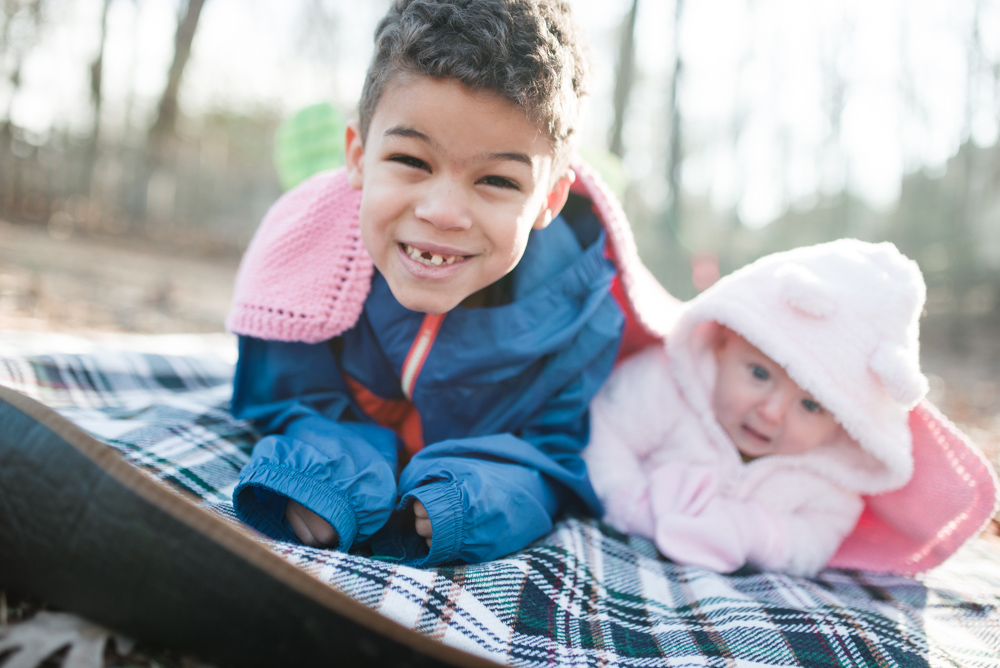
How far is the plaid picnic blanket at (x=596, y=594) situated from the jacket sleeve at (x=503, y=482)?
0.05 meters

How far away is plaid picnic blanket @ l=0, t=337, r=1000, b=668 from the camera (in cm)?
89

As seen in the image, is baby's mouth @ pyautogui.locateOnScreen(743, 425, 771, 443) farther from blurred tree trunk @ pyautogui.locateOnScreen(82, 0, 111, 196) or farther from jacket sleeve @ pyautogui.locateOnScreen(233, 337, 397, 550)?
blurred tree trunk @ pyautogui.locateOnScreen(82, 0, 111, 196)

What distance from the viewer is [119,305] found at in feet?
12.6

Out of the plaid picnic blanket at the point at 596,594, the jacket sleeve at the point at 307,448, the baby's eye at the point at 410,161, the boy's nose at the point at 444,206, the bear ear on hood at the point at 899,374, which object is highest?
the baby's eye at the point at 410,161

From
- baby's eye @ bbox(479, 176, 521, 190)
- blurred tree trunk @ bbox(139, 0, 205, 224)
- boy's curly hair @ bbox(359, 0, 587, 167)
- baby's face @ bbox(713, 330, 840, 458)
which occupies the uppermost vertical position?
A: blurred tree trunk @ bbox(139, 0, 205, 224)

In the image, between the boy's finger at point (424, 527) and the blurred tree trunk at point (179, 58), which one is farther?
the blurred tree trunk at point (179, 58)

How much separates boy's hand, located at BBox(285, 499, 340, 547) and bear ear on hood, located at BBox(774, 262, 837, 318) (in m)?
1.06

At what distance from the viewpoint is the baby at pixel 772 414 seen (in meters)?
1.31

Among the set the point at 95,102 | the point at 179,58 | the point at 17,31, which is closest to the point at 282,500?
the point at 179,58

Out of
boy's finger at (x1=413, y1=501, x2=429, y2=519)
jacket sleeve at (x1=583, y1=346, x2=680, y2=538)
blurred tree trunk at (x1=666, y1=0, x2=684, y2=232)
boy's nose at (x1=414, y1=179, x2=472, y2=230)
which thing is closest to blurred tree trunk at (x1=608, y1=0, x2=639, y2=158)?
blurred tree trunk at (x1=666, y1=0, x2=684, y2=232)

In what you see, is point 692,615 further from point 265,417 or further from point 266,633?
point 265,417

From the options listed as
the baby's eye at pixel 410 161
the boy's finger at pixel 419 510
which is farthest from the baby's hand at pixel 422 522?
the baby's eye at pixel 410 161

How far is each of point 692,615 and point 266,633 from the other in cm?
77

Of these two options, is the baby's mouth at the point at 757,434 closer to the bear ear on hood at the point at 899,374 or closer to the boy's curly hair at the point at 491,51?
the bear ear on hood at the point at 899,374
